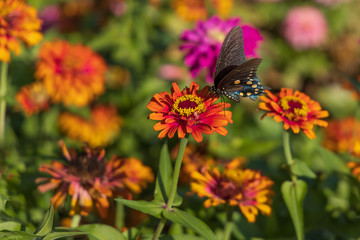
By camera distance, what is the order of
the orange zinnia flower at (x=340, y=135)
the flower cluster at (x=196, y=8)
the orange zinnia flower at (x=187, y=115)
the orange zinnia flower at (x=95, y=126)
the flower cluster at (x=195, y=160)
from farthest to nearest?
the flower cluster at (x=196, y=8)
the orange zinnia flower at (x=95, y=126)
the orange zinnia flower at (x=340, y=135)
the flower cluster at (x=195, y=160)
the orange zinnia flower at (x=187, y=115)

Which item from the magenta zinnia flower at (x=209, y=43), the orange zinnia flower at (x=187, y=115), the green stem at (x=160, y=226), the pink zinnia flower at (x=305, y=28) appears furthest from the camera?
the pink zinnia flower at (x=305, y=28)

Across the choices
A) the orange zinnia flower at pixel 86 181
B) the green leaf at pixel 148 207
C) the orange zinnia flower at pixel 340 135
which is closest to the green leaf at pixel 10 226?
Result: the orange zinnia flower at pixel 86 181

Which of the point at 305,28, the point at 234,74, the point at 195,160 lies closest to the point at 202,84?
A: the point at 195,160

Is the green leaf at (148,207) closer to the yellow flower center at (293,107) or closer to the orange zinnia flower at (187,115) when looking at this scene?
→ the orange zinnia flower at (187,115)

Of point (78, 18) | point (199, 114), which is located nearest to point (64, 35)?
point (78, 18)

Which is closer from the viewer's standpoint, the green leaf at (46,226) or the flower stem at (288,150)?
the green leaf at (46,226)

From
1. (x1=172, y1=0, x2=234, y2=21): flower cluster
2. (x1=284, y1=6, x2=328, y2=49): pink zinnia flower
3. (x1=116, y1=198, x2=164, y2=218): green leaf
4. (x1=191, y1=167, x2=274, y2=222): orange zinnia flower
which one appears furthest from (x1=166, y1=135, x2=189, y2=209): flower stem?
(x1=284, y1=6, x2=328, y2=49): pink zinnia flower

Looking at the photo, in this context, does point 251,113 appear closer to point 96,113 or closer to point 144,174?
point 96,113

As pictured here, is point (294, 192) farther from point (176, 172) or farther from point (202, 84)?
point (202, 84)
